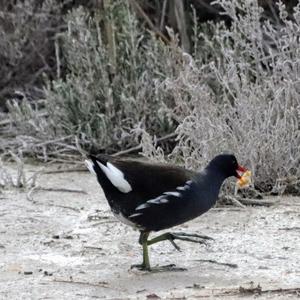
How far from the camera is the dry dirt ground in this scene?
15.5 feet

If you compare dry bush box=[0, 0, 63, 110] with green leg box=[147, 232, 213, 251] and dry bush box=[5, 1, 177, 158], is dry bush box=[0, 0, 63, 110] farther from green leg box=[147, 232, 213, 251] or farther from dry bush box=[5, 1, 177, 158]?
green leg box=[147, 232, 213, 251]

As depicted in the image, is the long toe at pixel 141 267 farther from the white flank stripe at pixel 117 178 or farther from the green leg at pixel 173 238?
the white flank stripe at pixel 117 178

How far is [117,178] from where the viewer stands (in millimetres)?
4980

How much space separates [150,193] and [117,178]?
0.18 m

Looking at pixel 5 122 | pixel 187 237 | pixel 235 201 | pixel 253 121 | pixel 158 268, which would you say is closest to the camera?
pixel 158 268

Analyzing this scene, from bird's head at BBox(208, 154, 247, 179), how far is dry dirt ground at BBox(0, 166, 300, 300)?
0.43 metres

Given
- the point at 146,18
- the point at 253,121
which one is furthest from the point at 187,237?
the point at 146,18

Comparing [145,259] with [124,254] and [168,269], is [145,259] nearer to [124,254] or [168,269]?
[168,269]

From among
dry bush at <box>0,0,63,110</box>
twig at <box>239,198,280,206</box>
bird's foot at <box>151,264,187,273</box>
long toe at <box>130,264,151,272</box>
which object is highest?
dry bush at <box>0,0,63,110</box>

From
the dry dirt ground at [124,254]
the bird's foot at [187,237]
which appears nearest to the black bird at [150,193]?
the bird's foot at [187,237]

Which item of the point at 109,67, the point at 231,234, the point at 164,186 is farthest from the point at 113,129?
the point at 164,186

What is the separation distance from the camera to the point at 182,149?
264 inches

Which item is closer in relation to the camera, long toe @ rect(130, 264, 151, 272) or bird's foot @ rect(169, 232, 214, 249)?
long toe @ rect(130, 264, 151, 272)

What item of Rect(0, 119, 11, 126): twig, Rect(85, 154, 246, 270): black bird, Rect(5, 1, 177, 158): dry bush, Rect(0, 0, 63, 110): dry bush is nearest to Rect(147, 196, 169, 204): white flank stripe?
Rect(85, 154, 246, 270): black bird
